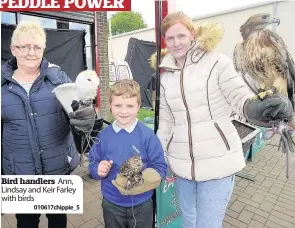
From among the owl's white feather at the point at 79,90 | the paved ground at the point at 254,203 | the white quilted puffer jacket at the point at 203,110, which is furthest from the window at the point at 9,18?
the white quilted puffer jacket at the point at 203,110

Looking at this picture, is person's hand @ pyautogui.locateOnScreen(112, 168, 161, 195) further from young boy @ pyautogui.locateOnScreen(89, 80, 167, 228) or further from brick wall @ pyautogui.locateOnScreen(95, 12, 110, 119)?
brick wall @ pyautogui.locateOnScreen(95, 12, 110, 119)

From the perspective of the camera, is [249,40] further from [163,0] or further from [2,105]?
[2,105]

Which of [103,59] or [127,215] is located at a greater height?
[103,59]

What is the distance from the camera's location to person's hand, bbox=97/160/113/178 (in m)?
1.09

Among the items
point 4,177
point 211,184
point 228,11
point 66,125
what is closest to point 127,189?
point 211,184

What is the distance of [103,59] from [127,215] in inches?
125

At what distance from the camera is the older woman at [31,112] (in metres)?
1.11

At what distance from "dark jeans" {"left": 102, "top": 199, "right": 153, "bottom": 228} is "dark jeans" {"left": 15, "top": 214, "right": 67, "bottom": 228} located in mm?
360

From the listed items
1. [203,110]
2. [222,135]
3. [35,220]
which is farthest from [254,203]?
[35,220]

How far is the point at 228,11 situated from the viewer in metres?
1.23

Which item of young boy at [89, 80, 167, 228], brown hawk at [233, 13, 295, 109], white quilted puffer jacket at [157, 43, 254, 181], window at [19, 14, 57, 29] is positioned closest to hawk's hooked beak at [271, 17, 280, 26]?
brown hawk at [233, 13, 295, 109]

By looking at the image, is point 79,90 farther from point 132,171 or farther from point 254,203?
point 254,203

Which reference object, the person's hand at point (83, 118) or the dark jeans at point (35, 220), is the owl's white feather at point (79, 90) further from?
the dark jeans at point (35, 220)

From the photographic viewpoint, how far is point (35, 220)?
1.38m
